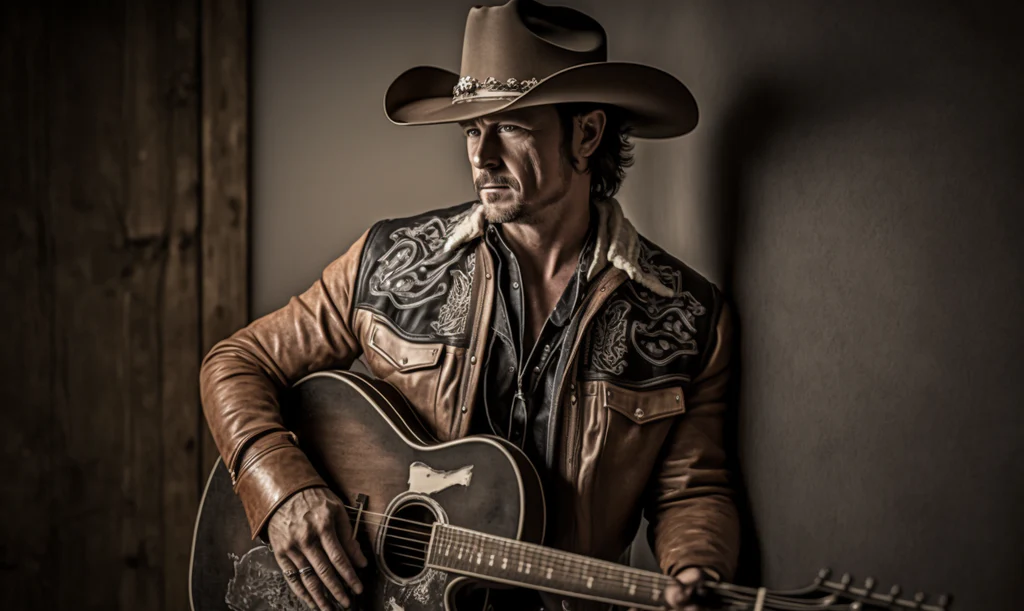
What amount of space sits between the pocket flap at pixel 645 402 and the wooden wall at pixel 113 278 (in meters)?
1.45

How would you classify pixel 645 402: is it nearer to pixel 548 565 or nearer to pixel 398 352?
pixel 548 565

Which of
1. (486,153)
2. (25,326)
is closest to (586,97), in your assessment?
(486,153)

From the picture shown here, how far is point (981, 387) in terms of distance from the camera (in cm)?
129

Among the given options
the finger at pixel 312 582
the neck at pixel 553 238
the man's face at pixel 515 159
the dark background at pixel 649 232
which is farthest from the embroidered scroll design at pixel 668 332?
the finger at pixel 312 582

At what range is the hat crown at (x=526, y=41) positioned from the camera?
1.89m

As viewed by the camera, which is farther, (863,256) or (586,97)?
(586,97)

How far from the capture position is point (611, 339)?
1898 millimetres

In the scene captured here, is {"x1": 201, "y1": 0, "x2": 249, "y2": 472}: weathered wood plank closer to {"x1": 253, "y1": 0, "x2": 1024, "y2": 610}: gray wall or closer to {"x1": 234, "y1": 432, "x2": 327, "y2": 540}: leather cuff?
{"x1": 234, "y1": 432, "x2": 327, "y2": 540}: leather cuff

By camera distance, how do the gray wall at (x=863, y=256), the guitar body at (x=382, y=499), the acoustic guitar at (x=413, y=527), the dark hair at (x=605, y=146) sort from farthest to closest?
the dark hair at (x=605, y=146) < the guitar body at (x=382, y=499) < the acoustic guitar at (x=413, y=527) < the gray wall at (x=863, y=256)

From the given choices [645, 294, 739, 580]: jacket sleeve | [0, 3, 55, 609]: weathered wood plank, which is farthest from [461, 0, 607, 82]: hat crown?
[0, 3, 55, 609]: weathered wood plank

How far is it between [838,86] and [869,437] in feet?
1.98

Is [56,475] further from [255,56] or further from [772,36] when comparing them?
[772,36]

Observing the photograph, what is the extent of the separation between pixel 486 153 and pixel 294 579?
95 centimetres

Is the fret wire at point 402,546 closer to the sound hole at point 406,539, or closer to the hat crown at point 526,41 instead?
the sound hole at point 406,539
